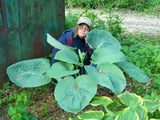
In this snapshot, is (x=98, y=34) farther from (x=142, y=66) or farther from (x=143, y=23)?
(x=143, y=23)

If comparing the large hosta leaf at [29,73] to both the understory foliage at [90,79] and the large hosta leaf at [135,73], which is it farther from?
the large hosta leaf at [135,73]

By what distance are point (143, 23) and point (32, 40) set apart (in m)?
4.79

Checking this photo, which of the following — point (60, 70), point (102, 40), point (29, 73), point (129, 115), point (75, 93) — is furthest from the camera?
point (102, 40)

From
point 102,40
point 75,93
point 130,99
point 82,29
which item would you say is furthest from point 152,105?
point 82,29

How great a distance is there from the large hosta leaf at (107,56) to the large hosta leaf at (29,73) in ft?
1.45

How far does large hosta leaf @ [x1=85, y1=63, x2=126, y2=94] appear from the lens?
1.59 meters

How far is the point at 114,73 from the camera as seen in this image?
175cm

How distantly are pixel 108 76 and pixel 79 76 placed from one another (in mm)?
240

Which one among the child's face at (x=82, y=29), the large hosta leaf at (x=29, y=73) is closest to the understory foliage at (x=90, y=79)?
the large hosta leaf at (x=29, y=73)

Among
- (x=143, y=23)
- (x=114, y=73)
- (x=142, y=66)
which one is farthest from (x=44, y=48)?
(x=143, y=23)

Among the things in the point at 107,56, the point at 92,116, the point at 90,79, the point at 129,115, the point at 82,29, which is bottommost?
the point at 92,116

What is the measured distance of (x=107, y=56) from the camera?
1.81m

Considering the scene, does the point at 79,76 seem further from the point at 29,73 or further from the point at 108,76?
the point at 29,73

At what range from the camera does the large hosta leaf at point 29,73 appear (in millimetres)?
1750
